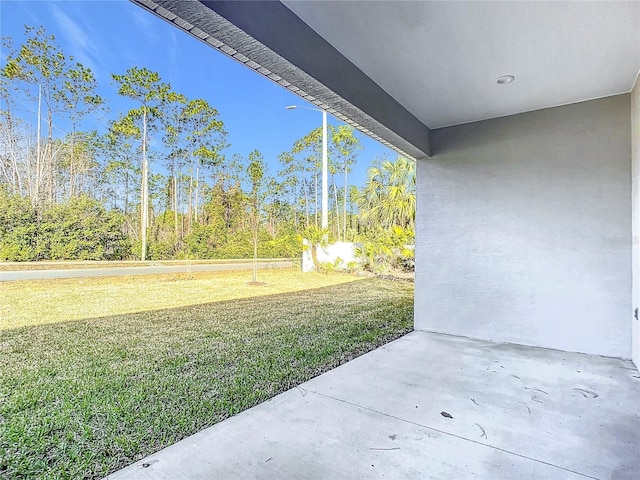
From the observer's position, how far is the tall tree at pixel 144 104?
9.60 meters

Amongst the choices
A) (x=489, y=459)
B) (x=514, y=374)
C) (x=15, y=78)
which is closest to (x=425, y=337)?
(x=514, y=374)

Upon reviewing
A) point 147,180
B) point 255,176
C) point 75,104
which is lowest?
point 147,180

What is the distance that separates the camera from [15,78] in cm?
668

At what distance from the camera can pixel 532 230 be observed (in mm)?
3703

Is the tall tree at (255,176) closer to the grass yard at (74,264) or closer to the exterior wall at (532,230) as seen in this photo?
the grass yard at (74,264)

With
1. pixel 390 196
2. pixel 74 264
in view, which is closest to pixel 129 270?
pixel 74 264

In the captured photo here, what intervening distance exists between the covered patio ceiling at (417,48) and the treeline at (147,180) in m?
6.13

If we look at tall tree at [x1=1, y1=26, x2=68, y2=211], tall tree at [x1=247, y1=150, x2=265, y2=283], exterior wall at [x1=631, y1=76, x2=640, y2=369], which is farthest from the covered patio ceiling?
tall tree at [x1=247, y1=150, x2=265, y2=283]

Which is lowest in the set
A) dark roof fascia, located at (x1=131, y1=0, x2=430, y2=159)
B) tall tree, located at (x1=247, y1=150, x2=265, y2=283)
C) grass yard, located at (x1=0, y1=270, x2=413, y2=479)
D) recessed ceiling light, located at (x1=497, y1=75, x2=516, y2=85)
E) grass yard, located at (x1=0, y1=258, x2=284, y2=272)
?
grass yard, located at (x1=0, y1=270, x2=413, y2=479)

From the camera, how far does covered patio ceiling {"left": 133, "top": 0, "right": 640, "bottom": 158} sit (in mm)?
1950

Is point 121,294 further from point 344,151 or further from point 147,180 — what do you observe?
point 344,151

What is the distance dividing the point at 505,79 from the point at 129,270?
9.23m

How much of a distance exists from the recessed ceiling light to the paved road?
29.2 feet

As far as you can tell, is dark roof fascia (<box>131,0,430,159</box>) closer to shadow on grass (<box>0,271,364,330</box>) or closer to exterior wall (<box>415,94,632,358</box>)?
exterior wall (<box>415,94,632,358</box>)
